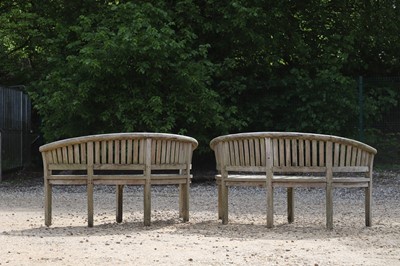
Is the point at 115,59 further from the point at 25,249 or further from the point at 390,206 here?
the point at 25,249

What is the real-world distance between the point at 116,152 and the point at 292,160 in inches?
75.2

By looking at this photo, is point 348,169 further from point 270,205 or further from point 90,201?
point 90,201

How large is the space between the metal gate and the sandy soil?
6.33 metres

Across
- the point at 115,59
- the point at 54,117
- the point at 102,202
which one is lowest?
the point at 102,202

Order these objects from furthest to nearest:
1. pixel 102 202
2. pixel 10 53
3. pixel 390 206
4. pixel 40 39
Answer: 1. pixel 10 53
2. pixel 40 39
3. pixel 102 202
4. pixel 390 206

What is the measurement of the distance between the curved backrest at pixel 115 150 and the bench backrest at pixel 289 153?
0.61 meters

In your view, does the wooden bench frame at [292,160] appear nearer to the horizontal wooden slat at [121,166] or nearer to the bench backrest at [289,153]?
the bench backrest at [289,153]

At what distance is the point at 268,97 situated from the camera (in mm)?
20438

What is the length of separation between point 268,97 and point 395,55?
440 cm

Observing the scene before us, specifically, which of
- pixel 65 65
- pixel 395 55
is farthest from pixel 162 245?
pixel 395 55

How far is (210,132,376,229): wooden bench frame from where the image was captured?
927 cm

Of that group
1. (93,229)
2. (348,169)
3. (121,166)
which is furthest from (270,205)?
(93,229)

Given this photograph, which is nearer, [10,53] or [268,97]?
[268,97]

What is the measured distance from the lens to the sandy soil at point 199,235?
681 cm
